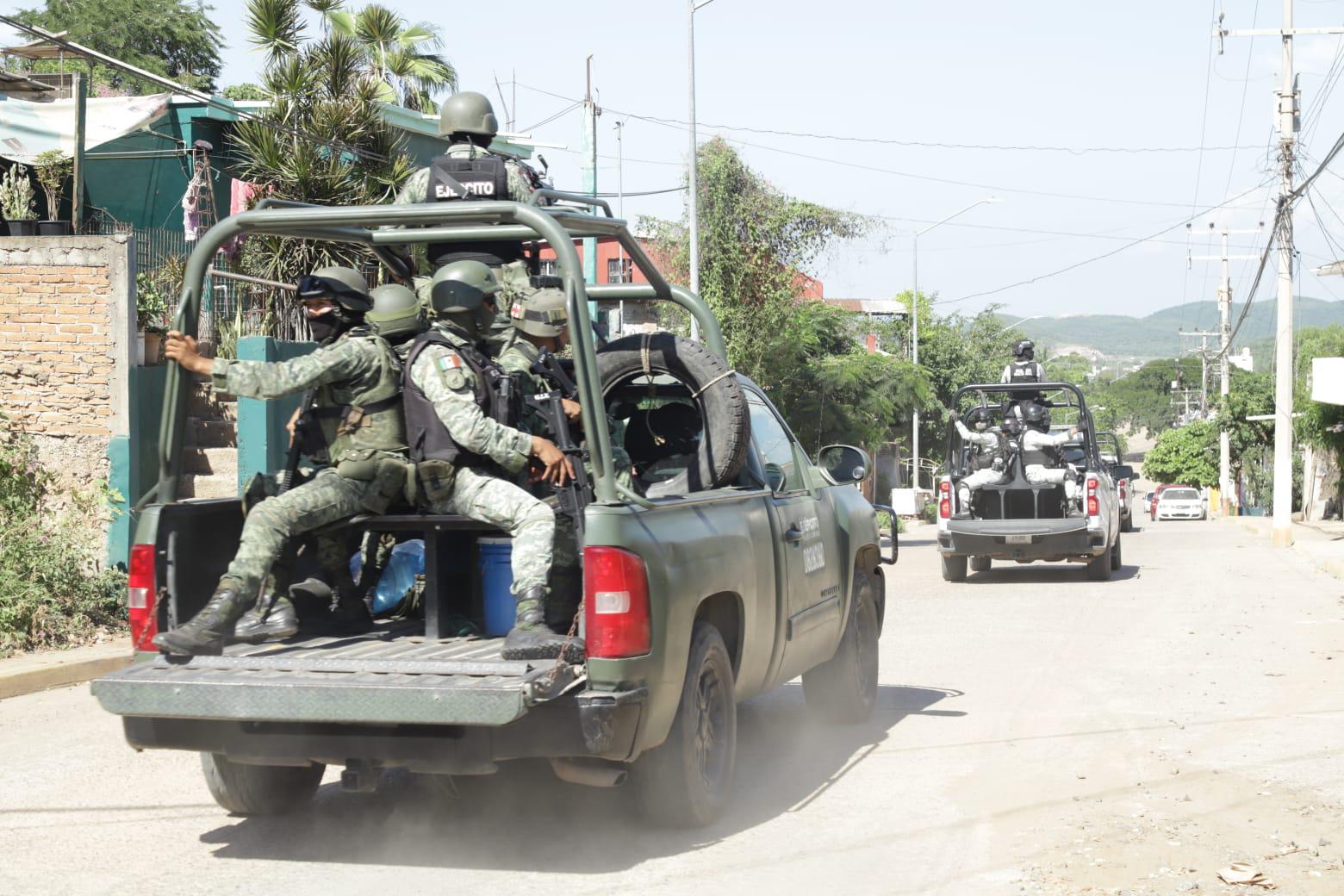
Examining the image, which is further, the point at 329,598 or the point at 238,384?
the point at 329,598

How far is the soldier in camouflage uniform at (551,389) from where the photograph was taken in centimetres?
609

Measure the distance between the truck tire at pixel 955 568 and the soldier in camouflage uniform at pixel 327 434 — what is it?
517 inches

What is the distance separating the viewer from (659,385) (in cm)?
752

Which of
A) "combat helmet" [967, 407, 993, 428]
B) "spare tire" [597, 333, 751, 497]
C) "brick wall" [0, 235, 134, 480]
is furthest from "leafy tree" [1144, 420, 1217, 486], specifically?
"spare tire" [597, 333, 751, 497]

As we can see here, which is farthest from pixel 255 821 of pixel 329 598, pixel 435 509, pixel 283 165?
pixel 283 165

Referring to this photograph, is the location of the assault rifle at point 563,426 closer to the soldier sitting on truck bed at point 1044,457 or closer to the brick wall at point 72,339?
the brick wall at point 72,339

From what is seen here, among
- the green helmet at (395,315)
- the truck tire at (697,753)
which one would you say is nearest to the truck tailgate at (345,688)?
the truck tire at (697,753)

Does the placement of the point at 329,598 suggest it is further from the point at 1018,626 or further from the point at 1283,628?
the point at 1283,628

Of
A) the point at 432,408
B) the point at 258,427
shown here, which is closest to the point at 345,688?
the point at 432,408

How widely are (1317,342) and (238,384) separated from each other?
4908 centimetres

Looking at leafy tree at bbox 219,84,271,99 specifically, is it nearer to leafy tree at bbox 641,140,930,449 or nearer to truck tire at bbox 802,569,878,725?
leafy tree at bbox 641,140,930,449

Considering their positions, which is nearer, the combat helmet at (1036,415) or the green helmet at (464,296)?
the green helmet at (464,296)

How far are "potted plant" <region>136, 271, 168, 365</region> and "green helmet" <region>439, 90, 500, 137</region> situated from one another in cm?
599

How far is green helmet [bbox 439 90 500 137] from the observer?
8.73m
